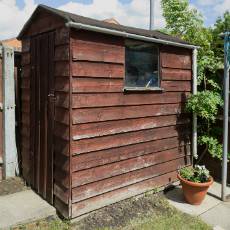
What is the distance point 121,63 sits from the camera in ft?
14.6

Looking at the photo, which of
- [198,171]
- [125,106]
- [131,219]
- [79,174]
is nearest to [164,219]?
[131,219]

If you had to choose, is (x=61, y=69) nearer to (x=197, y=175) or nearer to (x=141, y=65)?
(x=141, y=65)

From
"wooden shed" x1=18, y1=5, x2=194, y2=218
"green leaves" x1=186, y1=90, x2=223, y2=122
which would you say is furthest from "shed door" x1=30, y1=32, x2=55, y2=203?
"green leaves" x1=186, y1=90, x2=223, y2=122

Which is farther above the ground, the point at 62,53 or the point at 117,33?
the point at 117,33

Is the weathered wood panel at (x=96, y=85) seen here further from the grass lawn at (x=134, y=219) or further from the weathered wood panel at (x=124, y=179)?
the grass lawn at (x=134, y=219)

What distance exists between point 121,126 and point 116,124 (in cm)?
11

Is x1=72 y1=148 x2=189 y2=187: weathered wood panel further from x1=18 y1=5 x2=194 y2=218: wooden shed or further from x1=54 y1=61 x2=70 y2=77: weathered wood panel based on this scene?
x1=54 y1=61 x2=70 y2=77: weathered wood panel

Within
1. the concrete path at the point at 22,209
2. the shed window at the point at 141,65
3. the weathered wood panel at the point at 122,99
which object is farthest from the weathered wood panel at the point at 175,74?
the concrete path at the point at 22,209

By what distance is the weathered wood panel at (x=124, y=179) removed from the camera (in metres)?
4.20

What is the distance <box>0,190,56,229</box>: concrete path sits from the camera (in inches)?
159

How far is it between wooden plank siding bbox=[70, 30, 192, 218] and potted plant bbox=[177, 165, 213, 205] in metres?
0.50

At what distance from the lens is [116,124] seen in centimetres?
448

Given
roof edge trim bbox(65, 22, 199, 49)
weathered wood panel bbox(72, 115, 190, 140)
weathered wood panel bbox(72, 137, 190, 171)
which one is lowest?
weathered wood panel bbox(72, 137, 190, 171)

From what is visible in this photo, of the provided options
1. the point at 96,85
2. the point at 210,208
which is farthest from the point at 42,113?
the point at 210,208
